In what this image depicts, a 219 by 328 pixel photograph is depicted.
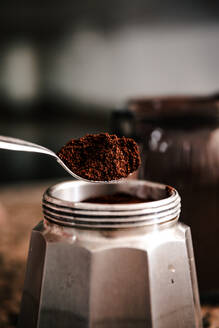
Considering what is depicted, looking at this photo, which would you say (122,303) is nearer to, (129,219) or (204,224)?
(129,219)

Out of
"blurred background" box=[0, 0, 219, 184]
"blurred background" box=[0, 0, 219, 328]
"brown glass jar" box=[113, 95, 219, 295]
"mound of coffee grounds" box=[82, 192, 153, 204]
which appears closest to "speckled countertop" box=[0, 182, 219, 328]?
"brown glass jar" box=[113, 95, 219, 295]

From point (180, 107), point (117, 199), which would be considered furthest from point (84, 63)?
point (117, 199)

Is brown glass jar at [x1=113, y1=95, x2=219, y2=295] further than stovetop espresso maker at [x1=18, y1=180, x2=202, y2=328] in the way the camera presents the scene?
Yes

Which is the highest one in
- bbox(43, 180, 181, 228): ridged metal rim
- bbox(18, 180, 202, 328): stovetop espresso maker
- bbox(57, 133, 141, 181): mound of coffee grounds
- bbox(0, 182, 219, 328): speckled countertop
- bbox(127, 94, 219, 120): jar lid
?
bbox(127, 94, 219, 120): jar lid

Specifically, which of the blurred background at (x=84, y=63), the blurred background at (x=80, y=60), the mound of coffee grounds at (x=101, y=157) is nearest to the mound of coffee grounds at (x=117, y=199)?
the mound of coffee grounds at (x=101, y=157)

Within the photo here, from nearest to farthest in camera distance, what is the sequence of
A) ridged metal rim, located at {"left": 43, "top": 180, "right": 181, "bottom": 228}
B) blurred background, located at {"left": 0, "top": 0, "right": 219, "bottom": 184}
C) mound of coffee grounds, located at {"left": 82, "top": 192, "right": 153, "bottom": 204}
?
ridged metal rim, located at {"left": 43, "top": 180, "right": 181, "bottom": 228}, mound of coffee grounds, located at {"left": 82, "top": 192, "right": 153, "bottom": 204}, blurred background, located at {"left": 0, "top": 0, "right": 219, "bottom": 184}

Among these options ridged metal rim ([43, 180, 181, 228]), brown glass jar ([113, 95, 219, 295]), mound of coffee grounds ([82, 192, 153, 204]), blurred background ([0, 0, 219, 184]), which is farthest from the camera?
blurred background ([0, 0, 219, 184])

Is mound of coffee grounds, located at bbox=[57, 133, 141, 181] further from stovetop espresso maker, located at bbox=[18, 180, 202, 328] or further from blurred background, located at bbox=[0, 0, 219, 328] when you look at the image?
blurred background, located at bbox=[0, 0, 219, 328]

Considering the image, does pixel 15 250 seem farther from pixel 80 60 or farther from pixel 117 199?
pixel 80 60

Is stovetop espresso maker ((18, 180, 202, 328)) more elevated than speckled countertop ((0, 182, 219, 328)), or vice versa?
stovetop espresso maker ((18, 180, 202, 328))
